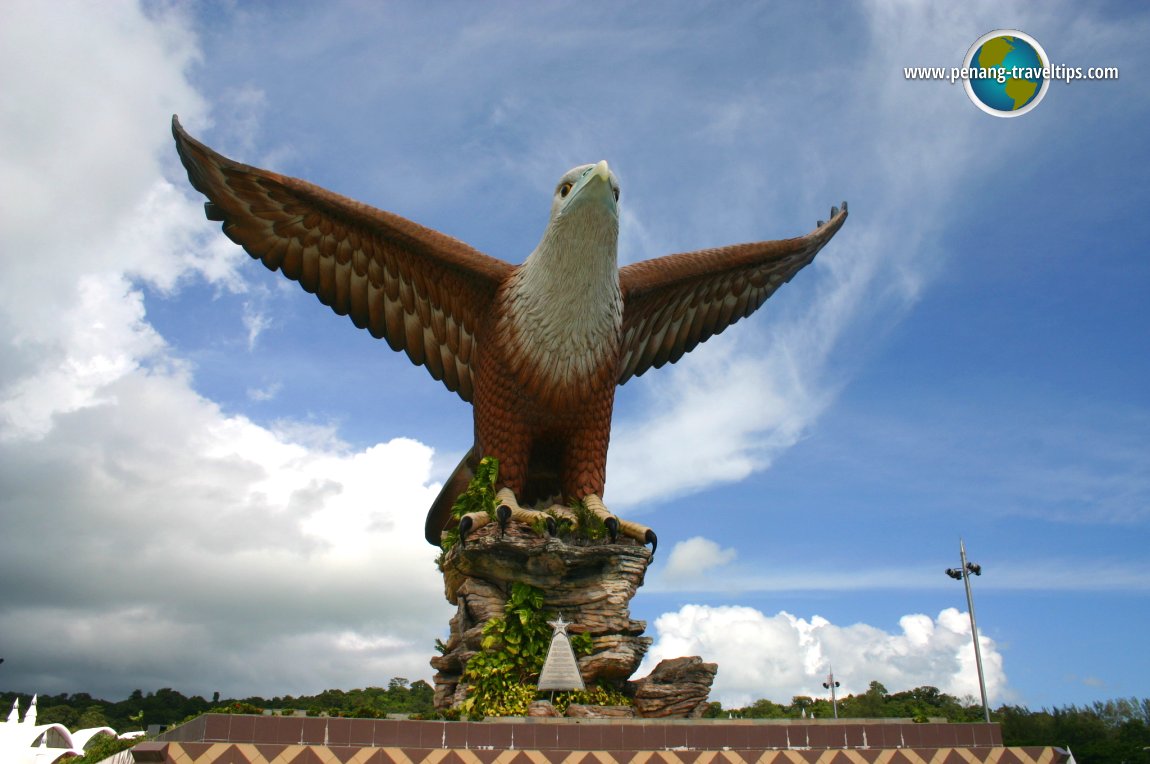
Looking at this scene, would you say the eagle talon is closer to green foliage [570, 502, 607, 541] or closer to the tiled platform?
green foliage [570, 502, 607, 541]

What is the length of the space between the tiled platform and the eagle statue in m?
2.36

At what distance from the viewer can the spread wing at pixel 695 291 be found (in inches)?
459

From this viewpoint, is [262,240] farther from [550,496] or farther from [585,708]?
[585,708]

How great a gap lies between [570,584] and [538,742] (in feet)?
7.77

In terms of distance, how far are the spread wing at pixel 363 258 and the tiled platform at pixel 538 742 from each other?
512 centimetres

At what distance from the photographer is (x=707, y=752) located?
768 cm

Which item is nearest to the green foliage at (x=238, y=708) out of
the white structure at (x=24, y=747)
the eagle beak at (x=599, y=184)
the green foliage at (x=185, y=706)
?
the green foliage at (x=185, y=706)

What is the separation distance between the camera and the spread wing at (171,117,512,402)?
33.4 feet

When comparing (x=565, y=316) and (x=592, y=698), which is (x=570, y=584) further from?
(x=565, y=316)

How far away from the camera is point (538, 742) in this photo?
7555mm

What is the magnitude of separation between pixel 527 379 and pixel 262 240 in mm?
3653

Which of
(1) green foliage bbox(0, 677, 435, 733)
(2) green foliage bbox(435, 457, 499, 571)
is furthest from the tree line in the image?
(2) green foliage bbox(435, 457, 499, 571)

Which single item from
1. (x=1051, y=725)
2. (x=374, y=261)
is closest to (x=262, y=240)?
(x=374, y=261)

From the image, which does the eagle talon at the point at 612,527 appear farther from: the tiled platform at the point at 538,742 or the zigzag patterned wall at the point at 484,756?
the zigzag patterned wall at the point at 484,756
